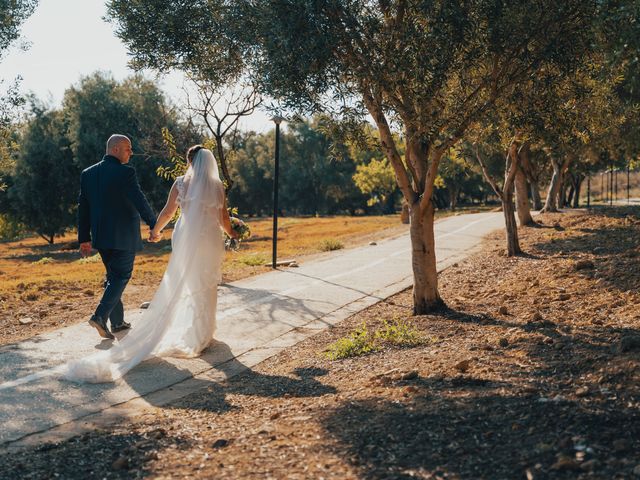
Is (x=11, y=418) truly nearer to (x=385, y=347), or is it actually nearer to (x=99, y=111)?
(x=385, y=347)

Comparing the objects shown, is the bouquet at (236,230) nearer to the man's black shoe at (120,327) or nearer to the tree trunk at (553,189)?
the man's black shoe at (120,327)

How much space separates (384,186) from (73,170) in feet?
108

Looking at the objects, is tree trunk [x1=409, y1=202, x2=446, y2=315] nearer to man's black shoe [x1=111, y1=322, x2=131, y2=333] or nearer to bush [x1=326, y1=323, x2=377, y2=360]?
bush [x1=326, y1=323, x2=377, y2=360]

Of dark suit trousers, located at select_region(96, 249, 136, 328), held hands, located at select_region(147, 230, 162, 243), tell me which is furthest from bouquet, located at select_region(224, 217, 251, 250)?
dark suit trousers, located at select_region(96, 249, 136, 328)

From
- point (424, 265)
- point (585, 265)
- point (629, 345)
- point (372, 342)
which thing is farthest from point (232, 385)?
point (585, 265)

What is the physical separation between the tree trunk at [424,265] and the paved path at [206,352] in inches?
48.9

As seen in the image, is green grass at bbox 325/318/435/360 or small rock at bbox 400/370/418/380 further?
green grass at bbox 325/318/435/360

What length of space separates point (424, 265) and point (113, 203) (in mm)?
4543

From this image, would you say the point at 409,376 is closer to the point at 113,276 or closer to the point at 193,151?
the point at 193,151

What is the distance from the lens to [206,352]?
26.6 ft

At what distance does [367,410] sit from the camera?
518 centimetres

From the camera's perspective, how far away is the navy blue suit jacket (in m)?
8.09

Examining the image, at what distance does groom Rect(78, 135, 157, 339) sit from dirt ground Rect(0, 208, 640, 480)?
81.0 inches

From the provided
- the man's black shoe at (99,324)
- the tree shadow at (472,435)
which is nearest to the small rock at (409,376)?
the tree shadow at (472,435)
